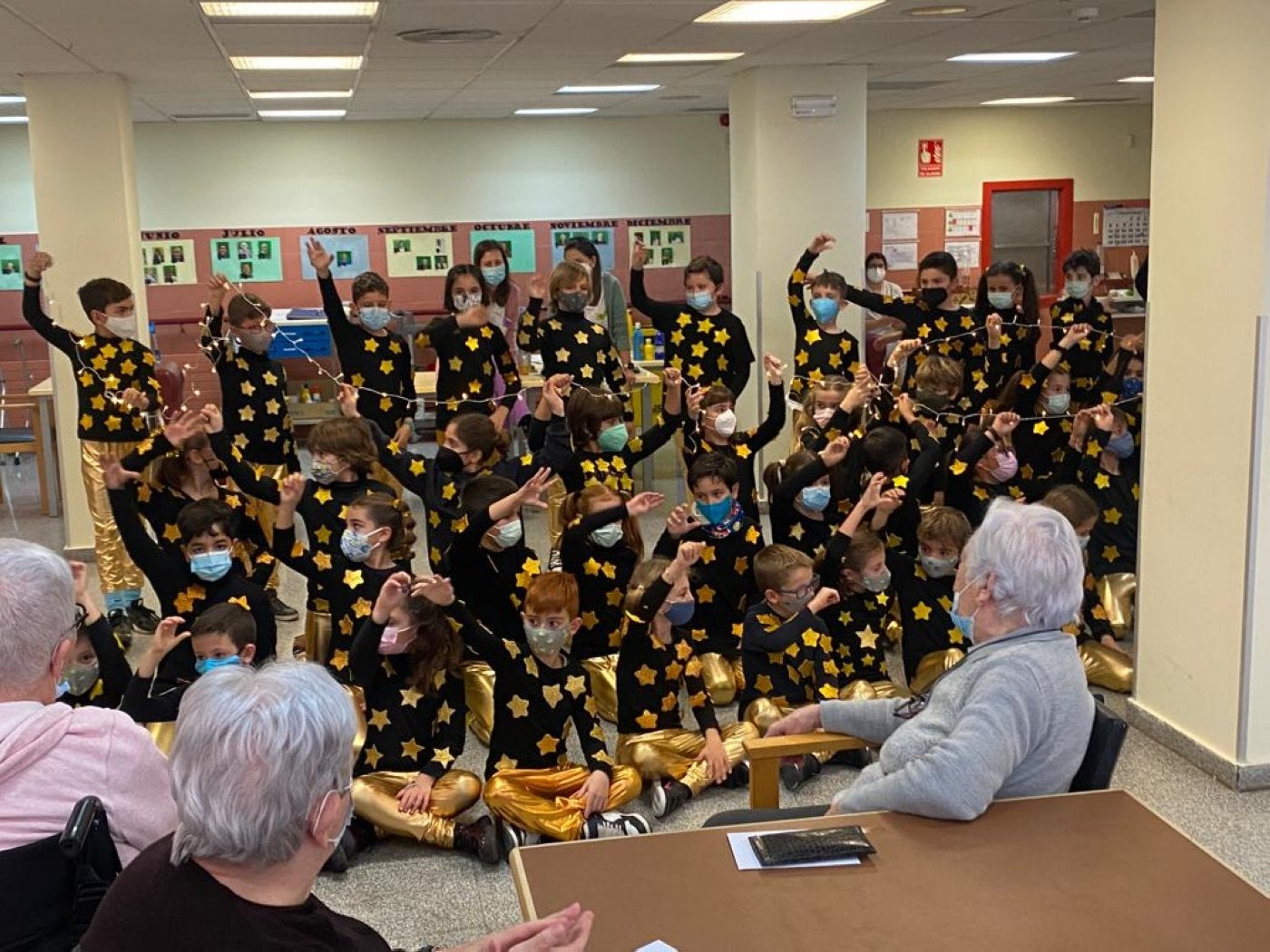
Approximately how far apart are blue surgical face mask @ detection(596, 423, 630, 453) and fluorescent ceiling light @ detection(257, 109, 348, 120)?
5627 millimetres

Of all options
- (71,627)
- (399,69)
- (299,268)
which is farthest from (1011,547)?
(299,268)

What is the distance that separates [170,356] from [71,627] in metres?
9.27

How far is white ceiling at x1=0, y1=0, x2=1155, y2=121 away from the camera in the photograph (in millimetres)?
5234

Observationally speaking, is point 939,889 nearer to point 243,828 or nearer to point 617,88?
point 243,828

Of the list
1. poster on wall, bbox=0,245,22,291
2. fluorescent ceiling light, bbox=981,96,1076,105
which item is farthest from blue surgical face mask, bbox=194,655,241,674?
fluorescent ceiling light, bbox=981,96,1076,105

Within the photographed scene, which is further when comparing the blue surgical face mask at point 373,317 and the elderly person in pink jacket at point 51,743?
the blue surgical face mask at point 373,317

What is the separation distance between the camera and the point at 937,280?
6.93 m

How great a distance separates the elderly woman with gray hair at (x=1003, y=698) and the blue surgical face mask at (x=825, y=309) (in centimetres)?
440

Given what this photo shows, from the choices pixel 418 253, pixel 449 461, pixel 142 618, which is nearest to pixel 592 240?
pixel 418 253

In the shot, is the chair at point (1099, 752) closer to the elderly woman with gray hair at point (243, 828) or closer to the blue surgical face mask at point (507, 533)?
the elderly woman with gray hair at point (243, 828)

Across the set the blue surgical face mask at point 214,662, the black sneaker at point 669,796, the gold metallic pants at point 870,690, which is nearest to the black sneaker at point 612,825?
the black sneaker at point 669,796

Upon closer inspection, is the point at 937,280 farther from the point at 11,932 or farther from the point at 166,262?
the point at 166,262

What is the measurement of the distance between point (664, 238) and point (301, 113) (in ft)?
11.0

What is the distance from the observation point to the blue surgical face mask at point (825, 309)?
6.99 metres
